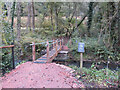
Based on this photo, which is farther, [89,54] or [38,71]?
[89,54]

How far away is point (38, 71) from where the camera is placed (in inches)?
159

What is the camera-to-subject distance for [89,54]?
32.1 feet

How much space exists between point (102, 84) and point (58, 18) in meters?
13.3

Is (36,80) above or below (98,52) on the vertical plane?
below

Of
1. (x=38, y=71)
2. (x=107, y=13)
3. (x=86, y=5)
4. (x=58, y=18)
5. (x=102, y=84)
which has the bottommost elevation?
(x=102, y=84)

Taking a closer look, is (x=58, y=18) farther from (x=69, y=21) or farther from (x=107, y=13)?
(x=107, y=13)

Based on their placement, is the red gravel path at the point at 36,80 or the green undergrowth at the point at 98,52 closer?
the red gravel path at the point at 36,80

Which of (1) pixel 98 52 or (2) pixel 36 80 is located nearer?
(2) pixel 36 80

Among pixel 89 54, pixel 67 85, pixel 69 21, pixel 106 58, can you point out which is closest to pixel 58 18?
pixel 69 21

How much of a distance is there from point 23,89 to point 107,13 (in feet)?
28.5

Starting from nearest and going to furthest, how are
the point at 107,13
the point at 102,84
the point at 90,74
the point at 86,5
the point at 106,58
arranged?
the point at 102,84, the point at 90,74, the point at 107,13, the point at 106,58, the point at 86,5

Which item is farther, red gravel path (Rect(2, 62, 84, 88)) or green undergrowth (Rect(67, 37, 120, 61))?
green undergrowth (Rect(67, 37, 120, 61))

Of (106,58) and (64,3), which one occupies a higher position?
(64,3)

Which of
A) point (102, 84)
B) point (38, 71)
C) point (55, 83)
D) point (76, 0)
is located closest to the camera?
point (55, 83)
